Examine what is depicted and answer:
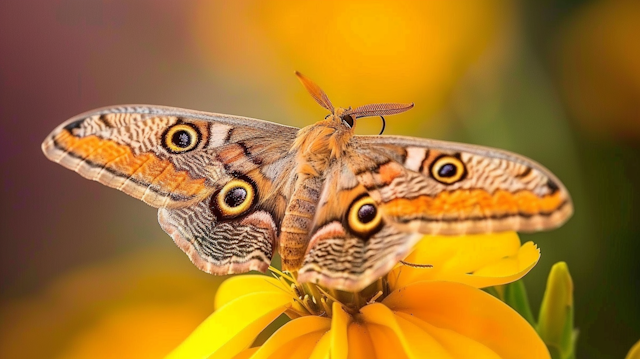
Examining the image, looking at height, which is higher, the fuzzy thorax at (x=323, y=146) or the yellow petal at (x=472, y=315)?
the fuzzy thorax at (x=323, y=146)

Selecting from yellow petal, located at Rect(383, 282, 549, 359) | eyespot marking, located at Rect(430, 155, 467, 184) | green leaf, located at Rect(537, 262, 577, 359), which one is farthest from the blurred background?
eyespot marking, located at Rect(430, 155, 467, 184)

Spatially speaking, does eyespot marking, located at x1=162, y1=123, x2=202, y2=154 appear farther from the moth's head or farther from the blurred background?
the blurred background

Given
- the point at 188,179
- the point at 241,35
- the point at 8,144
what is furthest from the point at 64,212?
the point at 188,179

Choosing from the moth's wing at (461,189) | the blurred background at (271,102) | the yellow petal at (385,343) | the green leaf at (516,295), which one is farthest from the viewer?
the blurred background at (271,102)

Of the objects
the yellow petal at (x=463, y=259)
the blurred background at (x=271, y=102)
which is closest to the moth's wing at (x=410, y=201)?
the yellow petal at (x=463, y=259)

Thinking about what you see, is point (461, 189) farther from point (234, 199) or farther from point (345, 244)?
point (234, 199)

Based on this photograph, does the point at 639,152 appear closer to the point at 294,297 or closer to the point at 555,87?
the point at 555,87

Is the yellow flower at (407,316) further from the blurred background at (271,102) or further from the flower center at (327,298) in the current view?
the blurred background at (271,102)
